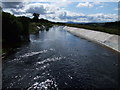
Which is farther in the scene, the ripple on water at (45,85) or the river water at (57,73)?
the river water at (57,73)

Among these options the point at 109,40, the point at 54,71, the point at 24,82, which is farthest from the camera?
the point at 109,40

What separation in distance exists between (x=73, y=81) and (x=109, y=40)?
87.9 ft

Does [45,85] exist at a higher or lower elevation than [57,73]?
lower

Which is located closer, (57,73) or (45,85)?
(45,85)

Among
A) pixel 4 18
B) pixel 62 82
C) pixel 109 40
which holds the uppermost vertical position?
pixel 4 18

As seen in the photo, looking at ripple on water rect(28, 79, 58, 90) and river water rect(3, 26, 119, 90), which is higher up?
river water rect(3, 26, 119, 90)

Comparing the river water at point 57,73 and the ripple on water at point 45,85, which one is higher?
the river water at point 57,73

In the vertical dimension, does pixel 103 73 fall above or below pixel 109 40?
below

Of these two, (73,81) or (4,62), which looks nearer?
(73,81)

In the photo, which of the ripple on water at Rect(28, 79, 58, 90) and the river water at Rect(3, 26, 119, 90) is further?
the river water at Rect(3, 26, 119, 90)

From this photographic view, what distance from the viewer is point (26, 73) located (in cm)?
1845

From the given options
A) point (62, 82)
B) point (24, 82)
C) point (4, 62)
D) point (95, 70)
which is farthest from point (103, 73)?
point (4, 62)

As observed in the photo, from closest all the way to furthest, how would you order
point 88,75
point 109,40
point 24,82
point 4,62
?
point 24,82
point 88,75
point 4,62
point 109,40

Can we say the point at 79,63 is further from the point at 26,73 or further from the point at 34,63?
the point at 26,73
